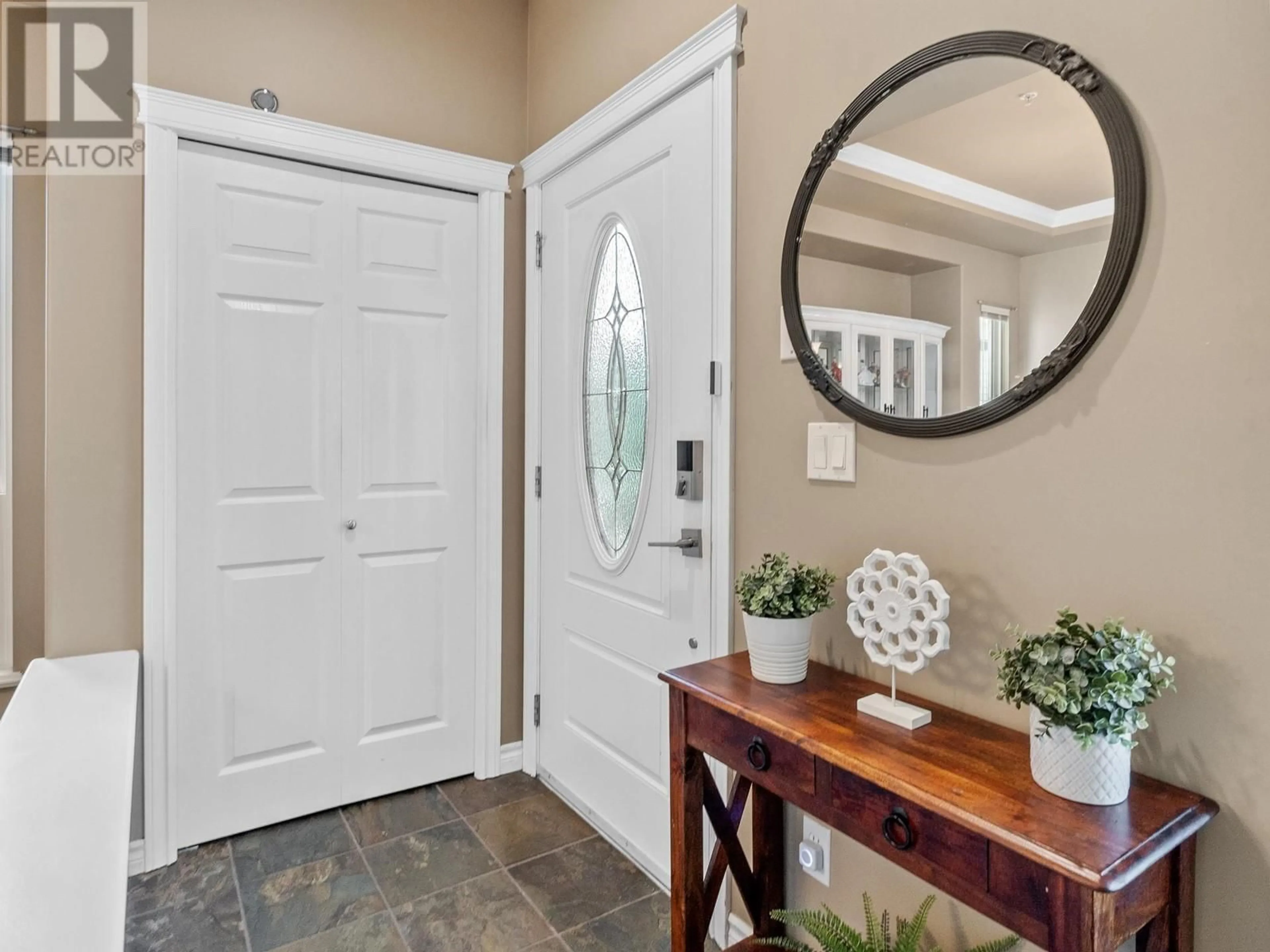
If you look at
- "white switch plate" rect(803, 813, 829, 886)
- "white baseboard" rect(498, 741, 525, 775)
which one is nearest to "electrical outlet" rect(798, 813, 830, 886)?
"white switch plate" rect(803, 813, 829, 886)

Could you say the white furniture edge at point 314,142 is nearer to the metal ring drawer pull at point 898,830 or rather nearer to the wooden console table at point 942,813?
the wooden console table at point 942,813

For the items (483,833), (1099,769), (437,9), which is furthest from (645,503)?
(437,9)

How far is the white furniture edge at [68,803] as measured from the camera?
1.03m

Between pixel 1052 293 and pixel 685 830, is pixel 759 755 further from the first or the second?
pixel 1052 293

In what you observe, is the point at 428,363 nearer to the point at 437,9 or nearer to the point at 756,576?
the point at 437,9

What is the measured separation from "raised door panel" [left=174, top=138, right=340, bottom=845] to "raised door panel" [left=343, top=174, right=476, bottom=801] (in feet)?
0.21

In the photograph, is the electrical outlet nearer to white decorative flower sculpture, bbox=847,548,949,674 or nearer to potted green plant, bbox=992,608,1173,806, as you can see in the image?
white decorative flower sculpture, bbox=847,548,949,674

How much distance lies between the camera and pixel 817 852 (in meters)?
1.61

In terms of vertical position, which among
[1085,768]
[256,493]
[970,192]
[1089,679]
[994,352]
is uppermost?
[970,192]

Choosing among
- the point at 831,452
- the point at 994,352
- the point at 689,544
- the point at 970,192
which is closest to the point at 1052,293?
the point at 994,352

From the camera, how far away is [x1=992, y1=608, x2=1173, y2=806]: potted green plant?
96 centimetres

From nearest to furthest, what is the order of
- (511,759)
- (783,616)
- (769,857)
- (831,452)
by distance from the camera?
(783,616) → (831,452) → (769,857) → (511,759)

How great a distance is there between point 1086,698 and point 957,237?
792 millimetres

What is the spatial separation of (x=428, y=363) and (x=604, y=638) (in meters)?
1.10
